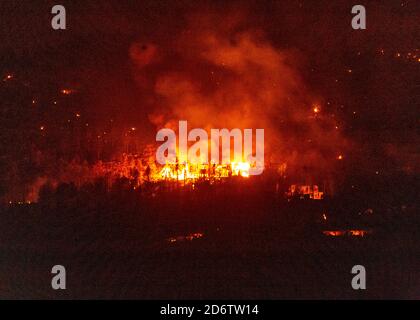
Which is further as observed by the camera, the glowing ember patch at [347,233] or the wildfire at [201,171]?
the wildfire at [201,171]

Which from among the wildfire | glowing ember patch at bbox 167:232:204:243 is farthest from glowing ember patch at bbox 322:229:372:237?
glowing ember patch at bbox 167:232:204:243

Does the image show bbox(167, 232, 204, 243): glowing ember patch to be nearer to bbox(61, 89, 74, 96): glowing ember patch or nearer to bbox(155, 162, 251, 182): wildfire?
bbox(155, 162, 251, 182): wildfire

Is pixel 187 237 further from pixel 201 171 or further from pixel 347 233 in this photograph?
pixel 347 233

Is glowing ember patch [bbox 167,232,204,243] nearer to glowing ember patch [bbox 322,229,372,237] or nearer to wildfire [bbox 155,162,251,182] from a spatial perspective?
wildfire [bbox 155,162,251,182]

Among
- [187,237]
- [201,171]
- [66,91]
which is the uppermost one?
[66,91]

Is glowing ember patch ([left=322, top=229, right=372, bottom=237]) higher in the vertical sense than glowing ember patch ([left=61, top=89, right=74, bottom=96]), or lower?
lower

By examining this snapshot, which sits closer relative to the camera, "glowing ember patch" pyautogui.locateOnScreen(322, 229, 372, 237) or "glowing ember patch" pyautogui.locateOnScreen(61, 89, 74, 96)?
"glowing ember patch" pyautogui.locateOnScreen(322, 229, 372, 237)

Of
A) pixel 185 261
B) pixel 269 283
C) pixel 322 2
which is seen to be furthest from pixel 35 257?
pixel 322 2

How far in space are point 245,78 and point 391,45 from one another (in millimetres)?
1619

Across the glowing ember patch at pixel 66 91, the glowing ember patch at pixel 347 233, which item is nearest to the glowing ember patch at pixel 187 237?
the glowing ember patch at pixel 347 233

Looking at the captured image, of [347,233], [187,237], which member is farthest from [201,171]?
[347,233]

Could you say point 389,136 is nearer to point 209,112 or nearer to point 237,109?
point 237,109

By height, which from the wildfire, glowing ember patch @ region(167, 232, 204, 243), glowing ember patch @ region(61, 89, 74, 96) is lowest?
glowing ember patch @ region(167, 232, 204, 243)

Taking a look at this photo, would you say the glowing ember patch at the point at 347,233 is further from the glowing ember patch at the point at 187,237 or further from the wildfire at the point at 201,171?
the glowing ember patch at the point at 187,237
